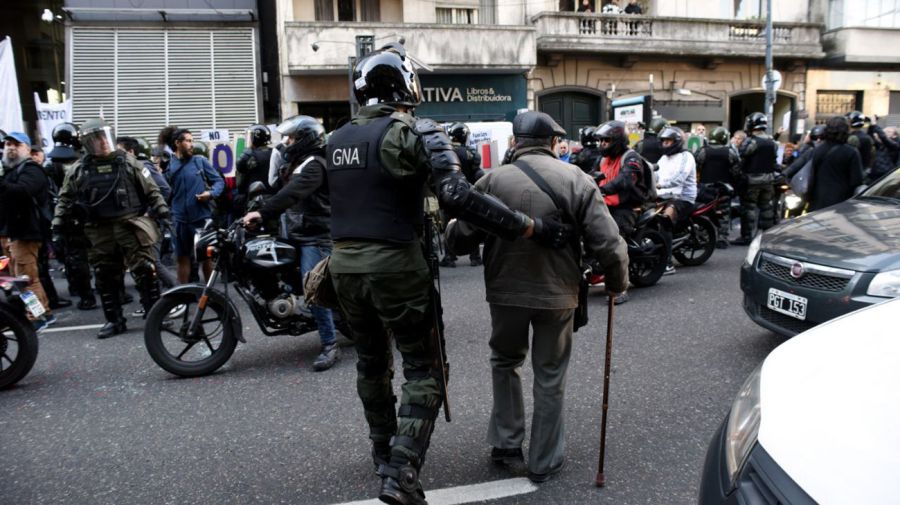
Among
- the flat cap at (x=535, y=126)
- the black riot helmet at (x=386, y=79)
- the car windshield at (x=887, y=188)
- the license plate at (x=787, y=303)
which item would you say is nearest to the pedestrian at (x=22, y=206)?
the black riot helmet at (x=386, y=79)

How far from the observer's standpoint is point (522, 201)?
295 cm

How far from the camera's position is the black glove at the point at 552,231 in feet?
9.00

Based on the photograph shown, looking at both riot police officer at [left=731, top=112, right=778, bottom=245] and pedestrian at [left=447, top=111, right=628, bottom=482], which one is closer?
pedestrian at [left=447, top=111, right=628, bottom=482]

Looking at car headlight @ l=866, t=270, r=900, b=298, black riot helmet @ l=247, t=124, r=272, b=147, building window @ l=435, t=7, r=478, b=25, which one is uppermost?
building window @ l=435, t=7, r=478, b=25

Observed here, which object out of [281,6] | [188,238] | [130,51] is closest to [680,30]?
[281,6]

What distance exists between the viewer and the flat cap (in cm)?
309

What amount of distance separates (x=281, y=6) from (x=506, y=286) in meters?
16.3

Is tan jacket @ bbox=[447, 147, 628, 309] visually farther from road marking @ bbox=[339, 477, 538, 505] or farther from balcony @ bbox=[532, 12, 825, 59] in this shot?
balcony @ bbox=[532, 12, 825, 59]

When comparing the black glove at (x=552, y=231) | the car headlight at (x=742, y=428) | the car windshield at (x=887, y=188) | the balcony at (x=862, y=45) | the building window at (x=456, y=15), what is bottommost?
the car headlight at (x=742, y=428)

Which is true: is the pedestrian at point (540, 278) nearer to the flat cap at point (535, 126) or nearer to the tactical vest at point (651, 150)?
the flat cap at point (535, 126)

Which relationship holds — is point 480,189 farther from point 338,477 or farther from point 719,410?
point 719,410

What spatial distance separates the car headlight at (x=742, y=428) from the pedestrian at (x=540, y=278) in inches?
40.5

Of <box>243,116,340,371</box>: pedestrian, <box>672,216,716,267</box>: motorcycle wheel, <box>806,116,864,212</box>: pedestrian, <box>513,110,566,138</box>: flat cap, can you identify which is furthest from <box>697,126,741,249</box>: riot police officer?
<box>513,110,566,138</box>: flat cap

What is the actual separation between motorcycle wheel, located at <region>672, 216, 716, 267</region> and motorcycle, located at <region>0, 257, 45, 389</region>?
6925 millimetres
